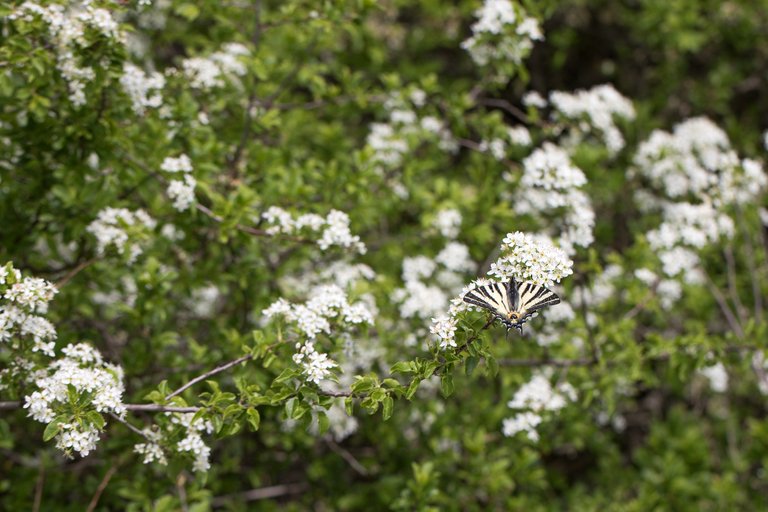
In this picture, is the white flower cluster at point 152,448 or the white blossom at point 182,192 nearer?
the white flower cluster at point 152,448

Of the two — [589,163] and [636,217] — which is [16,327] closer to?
[589,163]

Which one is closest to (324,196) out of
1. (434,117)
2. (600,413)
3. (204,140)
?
(204,140)

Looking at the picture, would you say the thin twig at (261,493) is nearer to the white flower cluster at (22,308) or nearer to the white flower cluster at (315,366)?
the white flower cluster at (22,308)

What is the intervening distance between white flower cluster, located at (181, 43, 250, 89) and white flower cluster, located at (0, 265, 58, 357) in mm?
1470

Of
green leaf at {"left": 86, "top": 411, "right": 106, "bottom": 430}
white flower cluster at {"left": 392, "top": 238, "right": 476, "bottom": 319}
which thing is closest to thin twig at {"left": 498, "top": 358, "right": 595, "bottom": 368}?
white flower cluster at {"left": 392, "top": 238, "right": 476, "bottom": 319}

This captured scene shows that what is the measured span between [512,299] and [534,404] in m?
1.51

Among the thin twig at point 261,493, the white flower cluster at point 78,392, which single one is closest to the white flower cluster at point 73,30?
the white flower cluster at point 78,392

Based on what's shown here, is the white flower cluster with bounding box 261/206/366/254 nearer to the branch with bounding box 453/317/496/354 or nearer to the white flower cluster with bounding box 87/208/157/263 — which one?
the white flower cluster with bounding box 87/208/157/263

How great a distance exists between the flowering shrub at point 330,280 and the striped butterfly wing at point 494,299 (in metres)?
0.08

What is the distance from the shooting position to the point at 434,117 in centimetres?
462

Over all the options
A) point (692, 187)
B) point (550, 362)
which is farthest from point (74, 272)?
point (692, 187)

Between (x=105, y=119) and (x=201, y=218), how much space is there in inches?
23.0

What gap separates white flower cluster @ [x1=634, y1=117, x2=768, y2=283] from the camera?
425 cm

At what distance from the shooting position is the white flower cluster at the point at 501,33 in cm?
398
